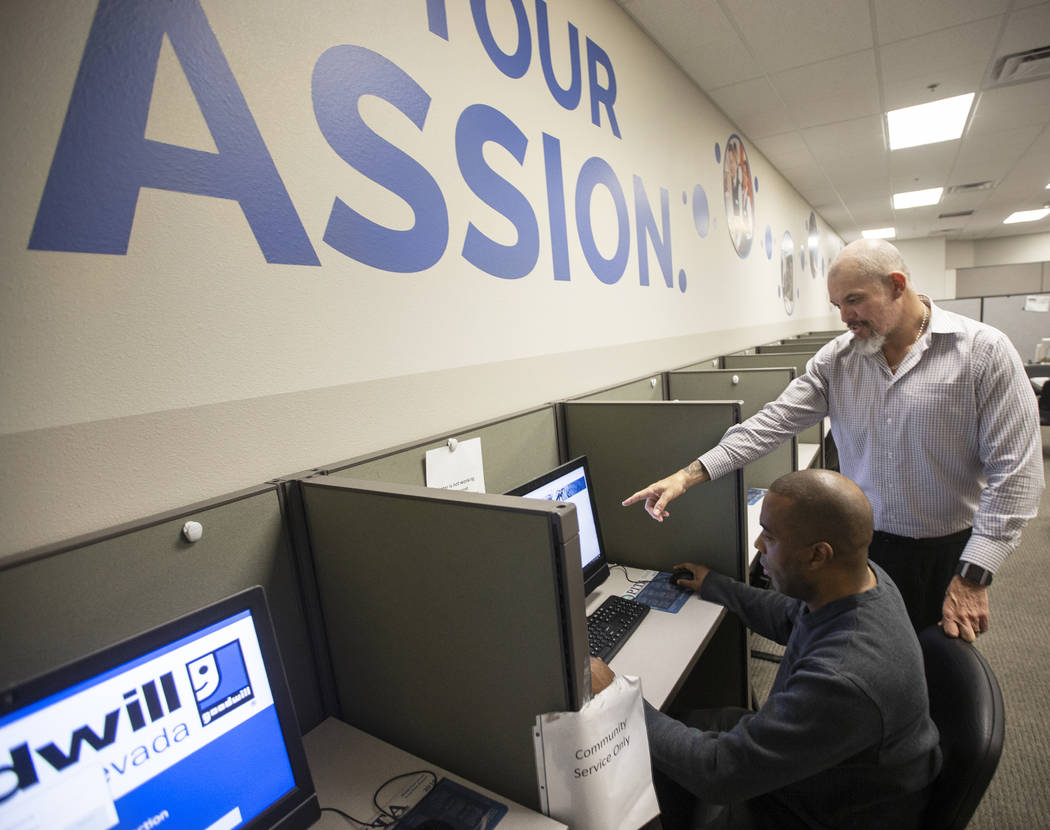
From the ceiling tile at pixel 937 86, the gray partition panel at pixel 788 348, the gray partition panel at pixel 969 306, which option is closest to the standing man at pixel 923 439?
the gray partition panel at pixel 788 348

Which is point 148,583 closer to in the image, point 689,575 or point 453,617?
point 453,617

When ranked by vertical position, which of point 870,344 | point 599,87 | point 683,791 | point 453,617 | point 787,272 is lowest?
point 683,791

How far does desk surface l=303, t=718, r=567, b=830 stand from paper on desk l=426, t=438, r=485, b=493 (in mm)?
487

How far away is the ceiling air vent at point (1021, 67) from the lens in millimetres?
2955

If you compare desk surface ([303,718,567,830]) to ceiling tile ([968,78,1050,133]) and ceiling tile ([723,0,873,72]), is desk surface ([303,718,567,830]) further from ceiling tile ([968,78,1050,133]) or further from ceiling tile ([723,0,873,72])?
ceiling tile ([968,78,1050,133])

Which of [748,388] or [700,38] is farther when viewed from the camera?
[700,38]

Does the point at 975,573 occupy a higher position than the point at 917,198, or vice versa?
the point at 917,198

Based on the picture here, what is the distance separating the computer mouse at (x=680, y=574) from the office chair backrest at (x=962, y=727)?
56cm

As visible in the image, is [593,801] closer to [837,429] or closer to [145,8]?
[145,8]

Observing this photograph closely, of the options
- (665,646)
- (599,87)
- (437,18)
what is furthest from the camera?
(599,87)

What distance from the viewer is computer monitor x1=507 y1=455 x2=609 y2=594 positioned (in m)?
1.41

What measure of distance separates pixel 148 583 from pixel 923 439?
1.72 meters

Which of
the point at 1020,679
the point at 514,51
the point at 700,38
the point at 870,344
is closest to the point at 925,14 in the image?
the point at 700,38

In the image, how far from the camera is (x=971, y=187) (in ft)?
19.4
